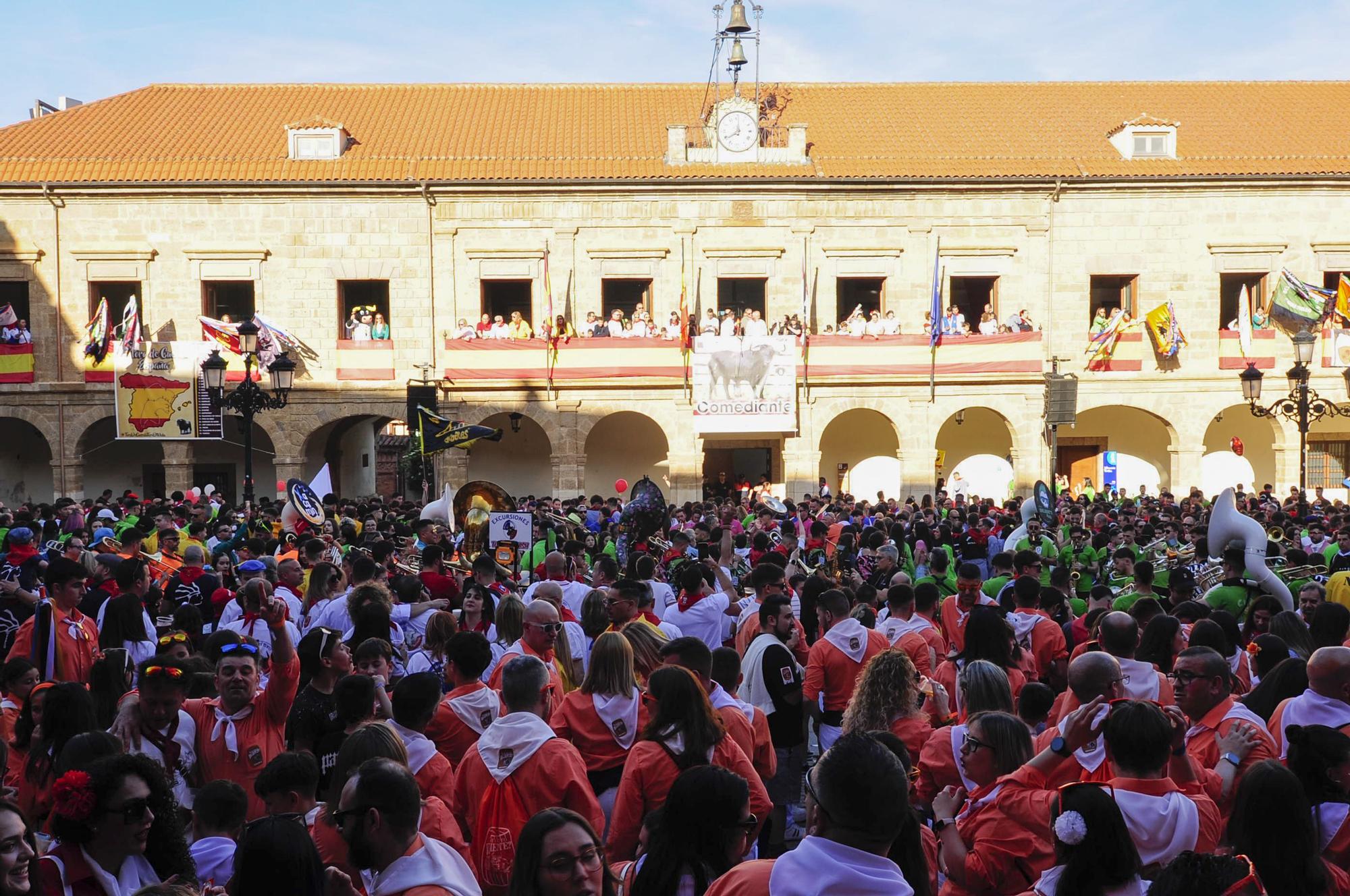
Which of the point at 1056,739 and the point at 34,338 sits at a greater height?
the point at 34,338

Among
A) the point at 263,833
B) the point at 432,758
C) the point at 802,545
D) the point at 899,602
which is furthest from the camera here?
the point at 802,545

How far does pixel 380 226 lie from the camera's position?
25.8 meters

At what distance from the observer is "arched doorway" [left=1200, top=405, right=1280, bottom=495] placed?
27828mm

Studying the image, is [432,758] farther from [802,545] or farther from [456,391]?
[456,391]

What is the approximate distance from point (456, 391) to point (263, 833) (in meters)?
23.0

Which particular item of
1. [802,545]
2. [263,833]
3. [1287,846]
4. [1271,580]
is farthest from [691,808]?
[802,545]

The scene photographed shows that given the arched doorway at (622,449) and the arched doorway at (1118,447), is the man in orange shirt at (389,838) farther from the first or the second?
the arched doorway at (1118,447)

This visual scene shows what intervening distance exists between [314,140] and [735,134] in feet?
30.7

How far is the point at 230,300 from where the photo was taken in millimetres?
26484

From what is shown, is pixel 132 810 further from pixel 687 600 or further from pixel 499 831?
pixel 687 600

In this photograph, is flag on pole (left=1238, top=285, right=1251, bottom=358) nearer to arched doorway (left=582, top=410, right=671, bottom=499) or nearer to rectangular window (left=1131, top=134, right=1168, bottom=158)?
rectangular window (left=1131, top=134, right=1168, bottom=158)

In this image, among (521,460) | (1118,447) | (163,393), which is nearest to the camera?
(163,393)

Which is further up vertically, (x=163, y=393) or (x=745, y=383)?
(x=745, y=383)

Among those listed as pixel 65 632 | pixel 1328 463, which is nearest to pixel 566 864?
pixel 65 632
